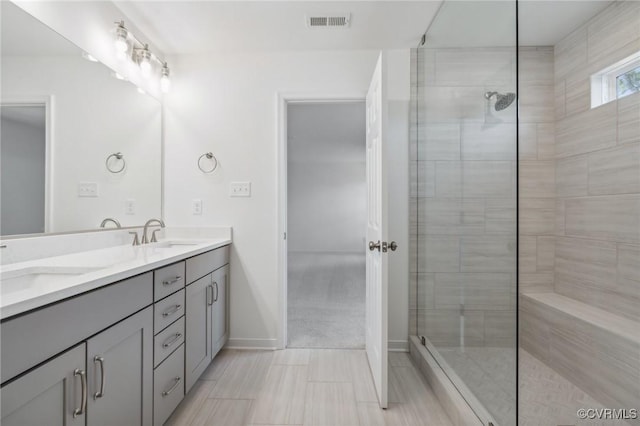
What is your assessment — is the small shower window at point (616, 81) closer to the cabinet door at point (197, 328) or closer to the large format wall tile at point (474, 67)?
→ the large format wall tile at point (474, 67)

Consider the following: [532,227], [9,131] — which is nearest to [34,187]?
[9,131]

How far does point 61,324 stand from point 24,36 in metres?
1.39

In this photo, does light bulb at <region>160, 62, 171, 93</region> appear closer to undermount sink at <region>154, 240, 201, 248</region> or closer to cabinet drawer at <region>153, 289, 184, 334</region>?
undermount sink at <region>154, 240, 201, 248</region>

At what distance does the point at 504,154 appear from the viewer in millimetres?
1250

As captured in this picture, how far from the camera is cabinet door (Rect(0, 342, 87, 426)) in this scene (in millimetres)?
763

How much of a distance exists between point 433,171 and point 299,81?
129 cm

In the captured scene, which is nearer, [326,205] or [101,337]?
[101,337]

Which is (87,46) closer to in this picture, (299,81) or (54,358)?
(299,81)

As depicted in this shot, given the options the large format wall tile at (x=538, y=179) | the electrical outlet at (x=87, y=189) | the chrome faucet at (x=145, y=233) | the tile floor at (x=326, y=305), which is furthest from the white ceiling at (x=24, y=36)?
the large format wall tile at (x=538, y=179)

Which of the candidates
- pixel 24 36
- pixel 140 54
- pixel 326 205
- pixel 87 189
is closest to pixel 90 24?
pixel 140 54

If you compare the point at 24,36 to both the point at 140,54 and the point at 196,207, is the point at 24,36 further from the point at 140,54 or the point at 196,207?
the point at 196,207

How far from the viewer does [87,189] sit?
180 cm

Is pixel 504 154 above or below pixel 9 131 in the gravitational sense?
below

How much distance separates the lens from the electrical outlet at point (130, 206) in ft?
7.04
